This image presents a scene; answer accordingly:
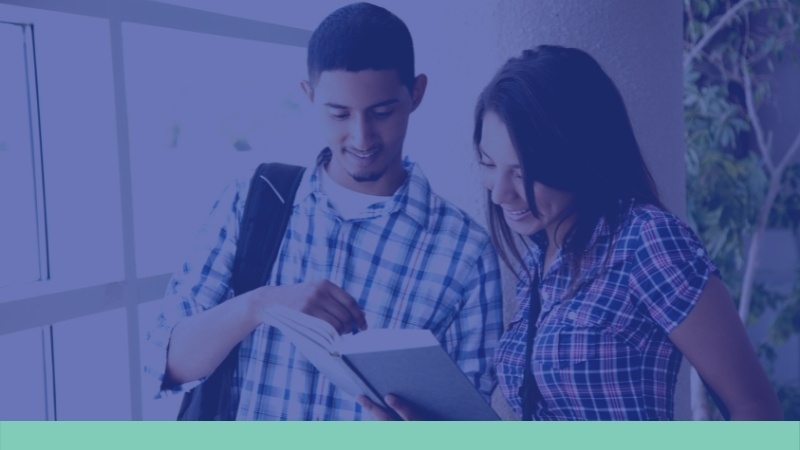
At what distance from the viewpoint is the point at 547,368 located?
1.87 metres

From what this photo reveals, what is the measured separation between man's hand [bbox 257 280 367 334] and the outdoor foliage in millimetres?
897

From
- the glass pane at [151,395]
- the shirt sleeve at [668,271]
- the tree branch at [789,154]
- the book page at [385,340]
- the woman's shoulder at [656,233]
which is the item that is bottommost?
the glass pane at [151,395]

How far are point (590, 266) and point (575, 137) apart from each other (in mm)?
284

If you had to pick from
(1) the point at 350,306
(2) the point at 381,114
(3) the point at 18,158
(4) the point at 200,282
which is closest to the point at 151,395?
(4) the point at 200,282

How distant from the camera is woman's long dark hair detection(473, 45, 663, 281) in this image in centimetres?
188

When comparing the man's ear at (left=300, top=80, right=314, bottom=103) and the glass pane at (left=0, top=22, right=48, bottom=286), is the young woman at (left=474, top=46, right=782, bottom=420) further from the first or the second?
the glass pane at (left=0, top=22, right=48, bottom=286)

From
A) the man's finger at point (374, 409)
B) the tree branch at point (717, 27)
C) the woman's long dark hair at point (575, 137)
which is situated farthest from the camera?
the tree branch at point (717, 27)

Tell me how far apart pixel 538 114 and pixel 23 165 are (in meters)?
1.29

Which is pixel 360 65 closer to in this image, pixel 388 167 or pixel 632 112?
pixel 388 167

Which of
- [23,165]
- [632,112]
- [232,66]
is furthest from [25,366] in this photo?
[632,112]

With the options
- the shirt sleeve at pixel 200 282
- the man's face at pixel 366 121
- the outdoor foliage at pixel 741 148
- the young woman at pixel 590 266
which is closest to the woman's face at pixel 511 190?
the young woman at pixel 590 266

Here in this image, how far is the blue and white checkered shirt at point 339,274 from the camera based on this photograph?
206 cm

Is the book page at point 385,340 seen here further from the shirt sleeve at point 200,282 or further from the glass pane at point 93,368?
the glass pane at point 93,368

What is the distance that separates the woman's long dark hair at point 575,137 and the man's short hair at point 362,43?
26cm
